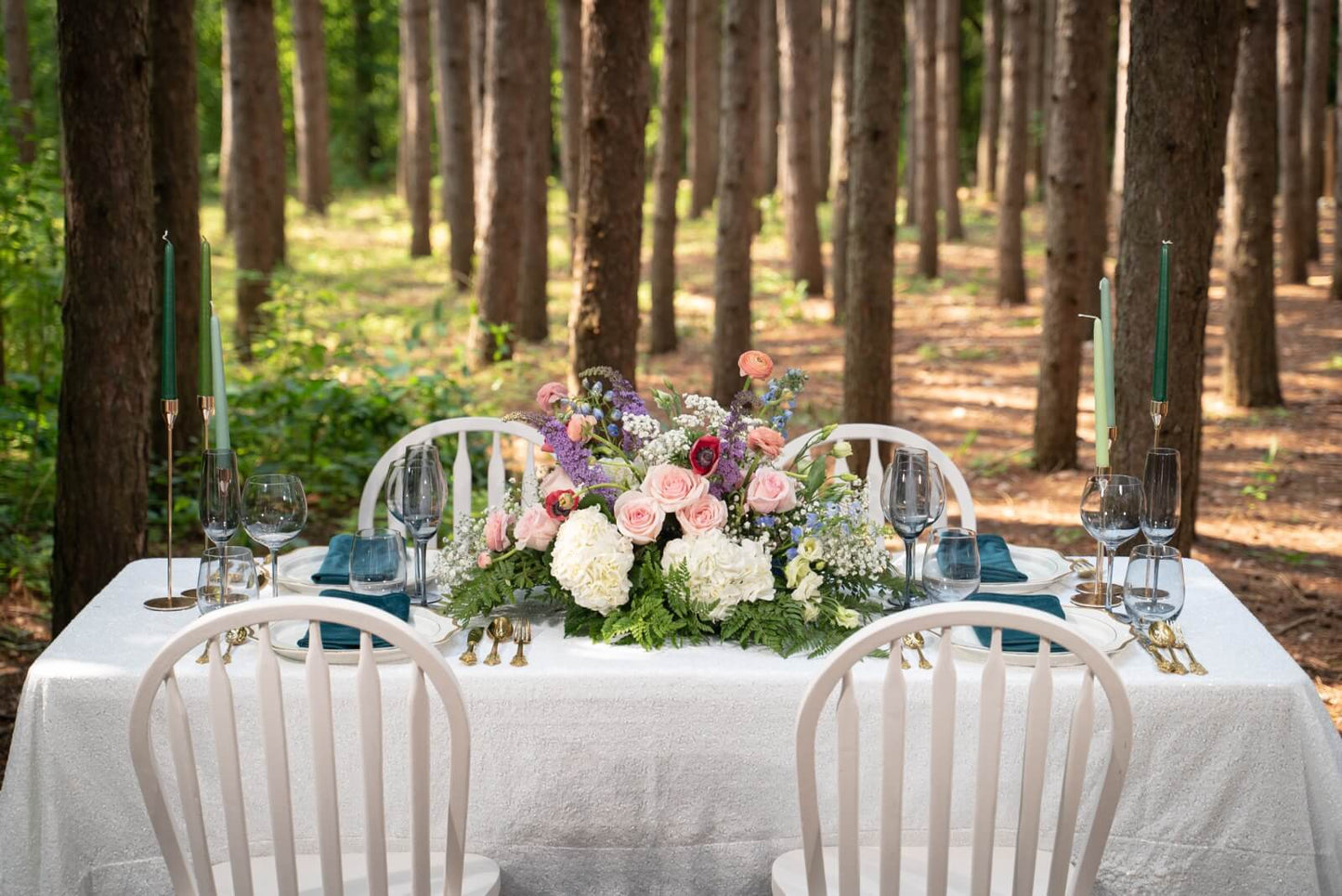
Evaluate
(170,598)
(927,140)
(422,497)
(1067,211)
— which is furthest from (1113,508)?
(927,140)

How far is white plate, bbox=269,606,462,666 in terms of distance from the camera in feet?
7.92

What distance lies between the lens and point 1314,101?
1416 cm

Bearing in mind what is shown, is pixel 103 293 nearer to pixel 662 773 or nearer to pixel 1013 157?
pixel 662 773

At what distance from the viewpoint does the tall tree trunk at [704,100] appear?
15.8m

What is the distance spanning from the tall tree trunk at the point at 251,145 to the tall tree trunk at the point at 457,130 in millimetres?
2634

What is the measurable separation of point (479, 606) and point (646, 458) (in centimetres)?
44

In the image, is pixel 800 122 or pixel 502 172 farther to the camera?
pixel 800 122

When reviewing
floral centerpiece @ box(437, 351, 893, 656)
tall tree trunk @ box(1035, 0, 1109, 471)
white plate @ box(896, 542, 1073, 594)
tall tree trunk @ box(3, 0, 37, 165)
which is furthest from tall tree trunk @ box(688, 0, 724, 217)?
floral centerpiece @ box(437, 351, 893, 656)

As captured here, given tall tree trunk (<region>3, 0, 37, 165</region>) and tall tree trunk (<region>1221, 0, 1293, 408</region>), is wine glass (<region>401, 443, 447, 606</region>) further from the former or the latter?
tall tree trunk (<region>3, 0, 37, 165</region>)

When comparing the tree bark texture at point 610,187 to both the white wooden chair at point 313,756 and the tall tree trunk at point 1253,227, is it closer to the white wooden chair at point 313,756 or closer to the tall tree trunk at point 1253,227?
the white wooden chair at point 313,756

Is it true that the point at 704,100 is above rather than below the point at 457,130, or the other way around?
above

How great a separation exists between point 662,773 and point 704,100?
15781mm

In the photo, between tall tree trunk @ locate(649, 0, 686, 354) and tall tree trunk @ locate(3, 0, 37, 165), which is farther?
tall tree trunk @ locate(3, 0, 37, 165)

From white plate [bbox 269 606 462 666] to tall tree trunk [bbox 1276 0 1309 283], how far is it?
10.9 metres
